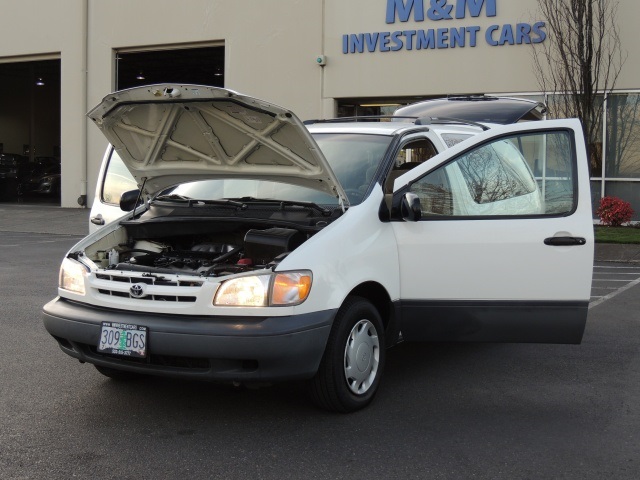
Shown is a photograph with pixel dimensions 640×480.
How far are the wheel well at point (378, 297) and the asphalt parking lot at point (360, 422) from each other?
19.4 inches

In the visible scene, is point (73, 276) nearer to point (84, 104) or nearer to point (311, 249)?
point (311, 249)

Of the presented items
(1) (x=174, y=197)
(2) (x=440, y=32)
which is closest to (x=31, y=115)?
(2) (x=440, y=32)

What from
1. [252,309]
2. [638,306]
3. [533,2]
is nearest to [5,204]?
[533,2]

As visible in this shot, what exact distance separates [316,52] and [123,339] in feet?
53.3

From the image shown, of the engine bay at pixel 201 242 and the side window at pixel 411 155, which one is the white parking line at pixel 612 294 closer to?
the side window at pixel 411 155

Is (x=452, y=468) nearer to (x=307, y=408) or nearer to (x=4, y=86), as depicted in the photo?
(x=307, y=408)

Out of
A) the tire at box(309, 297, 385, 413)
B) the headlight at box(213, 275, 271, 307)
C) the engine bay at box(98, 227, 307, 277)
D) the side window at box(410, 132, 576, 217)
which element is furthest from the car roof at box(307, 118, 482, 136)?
the headlight at box(213, 275, 271, 307)

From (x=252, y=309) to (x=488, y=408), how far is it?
64.5 inches

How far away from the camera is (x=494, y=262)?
510 centimetres

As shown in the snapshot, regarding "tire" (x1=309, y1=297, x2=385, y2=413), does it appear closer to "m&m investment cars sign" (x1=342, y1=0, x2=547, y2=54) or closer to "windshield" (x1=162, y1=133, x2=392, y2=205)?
"windshield" (x1=162, y1=133, x2=392, y2=205)

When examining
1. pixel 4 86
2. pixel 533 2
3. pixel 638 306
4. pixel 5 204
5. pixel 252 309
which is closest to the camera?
pixel 252 309

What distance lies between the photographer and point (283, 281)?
4.34 metres

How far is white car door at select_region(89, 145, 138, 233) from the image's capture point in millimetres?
8094

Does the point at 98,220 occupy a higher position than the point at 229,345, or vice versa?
the point at 98,220
